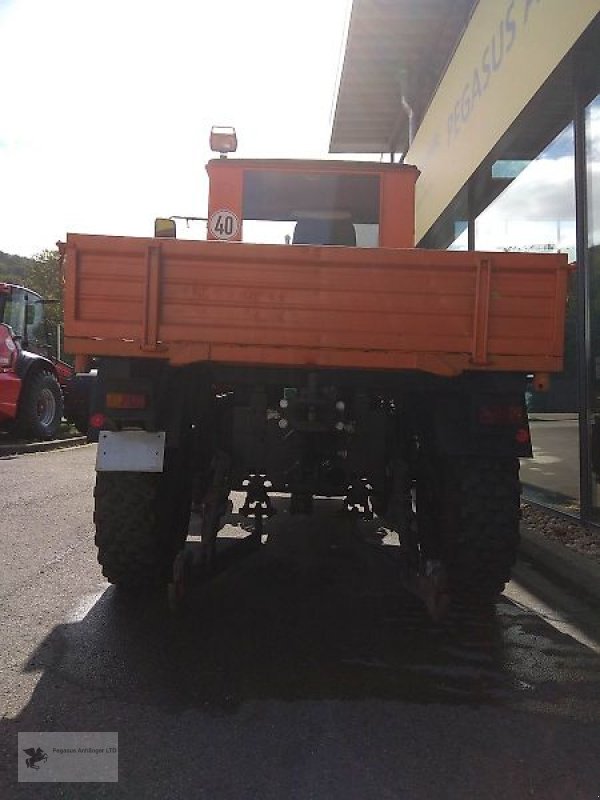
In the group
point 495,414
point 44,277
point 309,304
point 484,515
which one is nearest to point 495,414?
point 495,414

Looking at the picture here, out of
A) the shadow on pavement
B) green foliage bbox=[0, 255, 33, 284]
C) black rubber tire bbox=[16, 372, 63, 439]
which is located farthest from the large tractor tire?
green foliage bbox=[0, 255, 33, 284]

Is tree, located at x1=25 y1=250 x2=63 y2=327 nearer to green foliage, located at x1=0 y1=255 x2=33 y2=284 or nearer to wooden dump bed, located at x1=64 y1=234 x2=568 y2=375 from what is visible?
green foliage, located at x1=0 y1=255 x2=33 y2=284

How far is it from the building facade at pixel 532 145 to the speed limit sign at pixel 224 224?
99.7 inches

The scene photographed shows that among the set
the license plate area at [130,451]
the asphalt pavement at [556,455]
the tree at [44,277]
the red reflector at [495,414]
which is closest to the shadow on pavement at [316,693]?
the license plate area at [130,451]

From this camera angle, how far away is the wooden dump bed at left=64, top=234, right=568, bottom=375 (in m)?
3.54

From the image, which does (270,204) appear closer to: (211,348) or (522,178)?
(211,348)

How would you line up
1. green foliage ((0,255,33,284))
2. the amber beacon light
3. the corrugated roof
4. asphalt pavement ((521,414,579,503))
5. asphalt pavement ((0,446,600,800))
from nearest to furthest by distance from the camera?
asphalt pavement ((0,446,600,800))
the amber beacon light
asphalt pavement ((521,414,579,503))
the corrugated roof
green foliage ((0,255,33,284))

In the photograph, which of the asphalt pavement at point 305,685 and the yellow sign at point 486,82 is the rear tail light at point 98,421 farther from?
the yellow sign at point 486,82

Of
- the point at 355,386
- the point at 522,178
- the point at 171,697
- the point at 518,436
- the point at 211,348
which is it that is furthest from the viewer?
the point at 522,178

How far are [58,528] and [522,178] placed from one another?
19.7 ft

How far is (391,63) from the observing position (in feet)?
39.5

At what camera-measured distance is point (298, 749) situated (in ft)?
8.77

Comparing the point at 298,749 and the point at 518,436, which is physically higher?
the point at 518,436

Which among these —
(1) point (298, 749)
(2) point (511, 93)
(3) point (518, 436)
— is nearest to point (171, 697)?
(1) point (298, 749)
